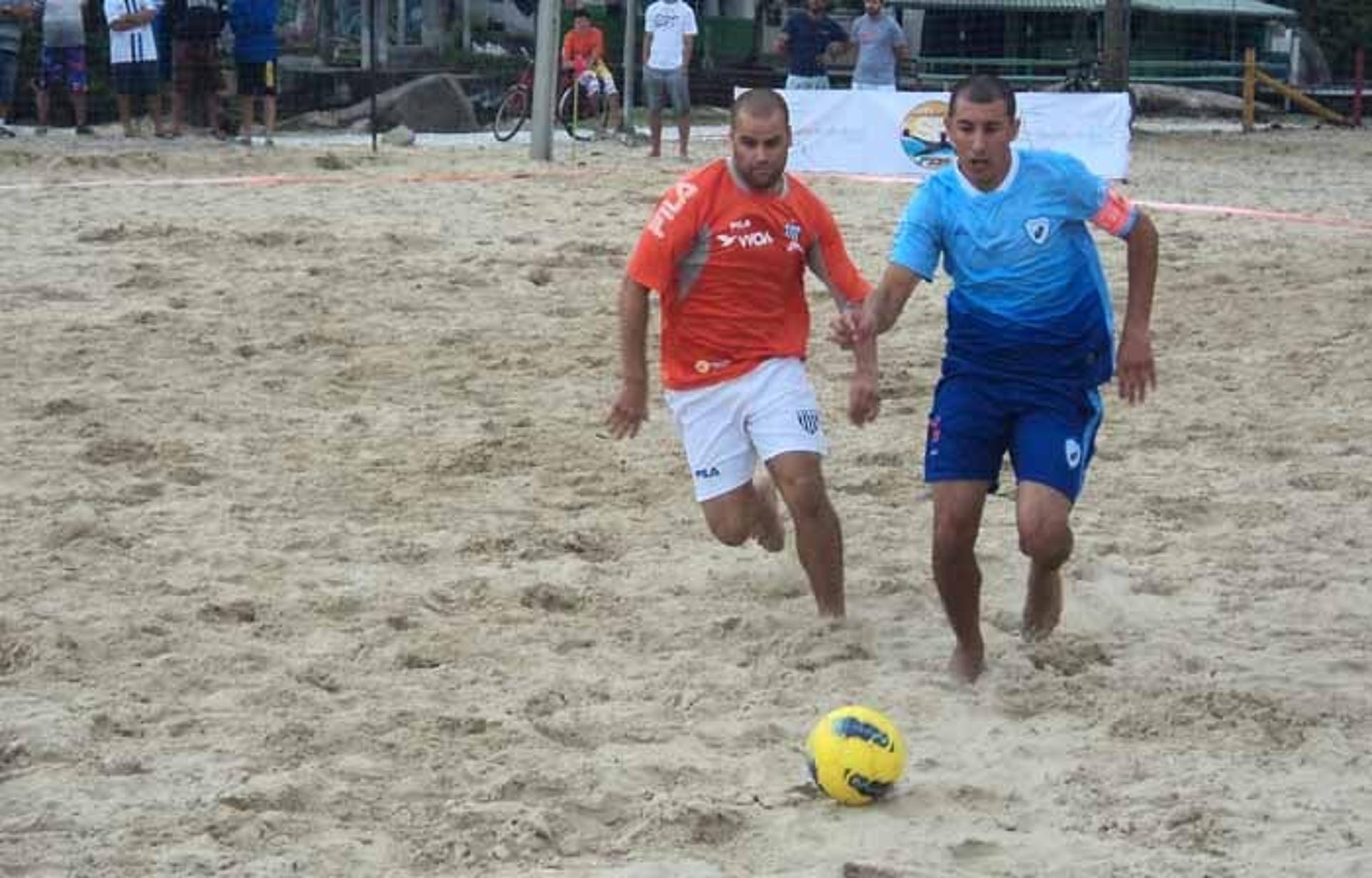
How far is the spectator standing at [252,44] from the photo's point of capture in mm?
20578

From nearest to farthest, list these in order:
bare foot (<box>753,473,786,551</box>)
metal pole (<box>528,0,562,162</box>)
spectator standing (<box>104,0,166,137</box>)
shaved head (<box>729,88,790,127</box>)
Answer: shaved head (<box>729,88,790,127</box>) < bare foot (<box>753,473,786,551</box>) < metal pole (<box>528,0,562,162</box>) < spectator standing (<box>104,0,166,137</box>)

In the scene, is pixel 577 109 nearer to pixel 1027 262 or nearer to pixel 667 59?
pixel 667 59

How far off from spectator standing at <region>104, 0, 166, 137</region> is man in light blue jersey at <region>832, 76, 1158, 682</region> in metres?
15.8

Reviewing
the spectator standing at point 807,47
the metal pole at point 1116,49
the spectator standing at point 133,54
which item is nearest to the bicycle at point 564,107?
the spectator standing at point 807,47

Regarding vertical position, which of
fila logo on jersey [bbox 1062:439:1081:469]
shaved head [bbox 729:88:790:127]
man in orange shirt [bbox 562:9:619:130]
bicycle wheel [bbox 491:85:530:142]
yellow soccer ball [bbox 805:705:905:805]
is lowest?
yellow soccer ball [bbox 805:705:905:805]

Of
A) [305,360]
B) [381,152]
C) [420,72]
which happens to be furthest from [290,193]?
[420,72]

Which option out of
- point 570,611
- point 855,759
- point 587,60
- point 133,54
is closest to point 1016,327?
point 855,759

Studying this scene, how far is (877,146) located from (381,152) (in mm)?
5057

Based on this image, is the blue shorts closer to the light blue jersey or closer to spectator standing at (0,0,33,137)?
the light blue jersey

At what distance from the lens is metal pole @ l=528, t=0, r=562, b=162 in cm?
1986

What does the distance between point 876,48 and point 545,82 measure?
3657 millimetres

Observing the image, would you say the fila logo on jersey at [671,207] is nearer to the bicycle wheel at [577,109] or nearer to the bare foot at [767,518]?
the bare foot at [767,518]

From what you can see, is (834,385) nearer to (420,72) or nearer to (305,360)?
(305,360)

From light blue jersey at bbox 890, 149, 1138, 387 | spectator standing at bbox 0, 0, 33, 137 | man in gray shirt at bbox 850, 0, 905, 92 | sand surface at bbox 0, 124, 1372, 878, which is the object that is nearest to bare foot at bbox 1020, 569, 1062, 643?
sand surface at bbox 0, 124, 1372, 878
